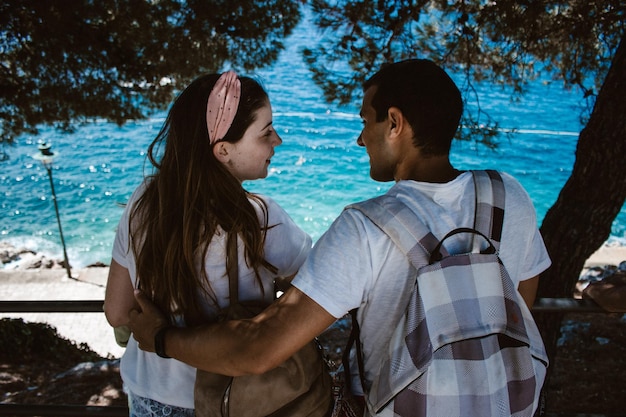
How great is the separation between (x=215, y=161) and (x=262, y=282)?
0.36 meters

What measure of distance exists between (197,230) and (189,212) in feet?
0.17

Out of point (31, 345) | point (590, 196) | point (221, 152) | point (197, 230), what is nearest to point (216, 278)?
point (197, 230)

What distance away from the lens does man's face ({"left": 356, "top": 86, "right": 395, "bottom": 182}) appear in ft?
4.58

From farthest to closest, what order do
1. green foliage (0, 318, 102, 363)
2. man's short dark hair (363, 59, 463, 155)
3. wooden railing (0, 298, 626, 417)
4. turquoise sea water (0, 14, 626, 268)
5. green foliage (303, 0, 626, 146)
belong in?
turquoise sea water (0, 14, 626, 268), green foliage (0, 318, 102, 363), green foliage (303, 0, 626, 146), wooden railing (0, 298, 626, 417), man's short dark hair (363, 59, 463, 155)

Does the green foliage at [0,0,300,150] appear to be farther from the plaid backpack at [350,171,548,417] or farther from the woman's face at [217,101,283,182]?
the plaid backpack at [350,171,548,417]

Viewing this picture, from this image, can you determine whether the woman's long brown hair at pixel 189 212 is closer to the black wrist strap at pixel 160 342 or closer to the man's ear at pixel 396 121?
the black wrist strap at pixel 160 342

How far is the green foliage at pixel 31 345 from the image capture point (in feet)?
21.4

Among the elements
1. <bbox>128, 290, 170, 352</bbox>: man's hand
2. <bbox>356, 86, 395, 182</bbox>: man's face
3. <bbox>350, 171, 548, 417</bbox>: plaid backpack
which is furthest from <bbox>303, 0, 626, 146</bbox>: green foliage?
<bbox>128, 290, 170, 352</bbox>: man's hand

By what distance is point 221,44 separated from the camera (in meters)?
5.43

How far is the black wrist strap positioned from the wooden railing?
0.47m

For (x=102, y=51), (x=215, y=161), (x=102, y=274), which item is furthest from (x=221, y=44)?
(x=102, y=274)

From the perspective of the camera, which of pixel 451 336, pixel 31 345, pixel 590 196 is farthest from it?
pixel 31 345

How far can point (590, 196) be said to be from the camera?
126 inches

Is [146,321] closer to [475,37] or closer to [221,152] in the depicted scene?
[221,152]
